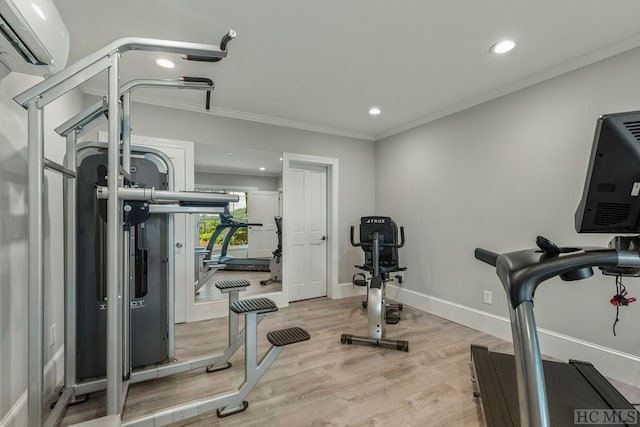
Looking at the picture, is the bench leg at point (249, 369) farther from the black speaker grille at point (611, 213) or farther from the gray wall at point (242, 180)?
the gray wall at point (242, 180)

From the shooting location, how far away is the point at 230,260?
16.5ft

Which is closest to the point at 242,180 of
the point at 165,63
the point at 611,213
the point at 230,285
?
the point at 165,63

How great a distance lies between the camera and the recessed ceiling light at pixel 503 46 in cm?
213

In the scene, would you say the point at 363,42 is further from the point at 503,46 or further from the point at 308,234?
the point at 308,234

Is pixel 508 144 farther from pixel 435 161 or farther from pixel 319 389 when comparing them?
pixel 319 389

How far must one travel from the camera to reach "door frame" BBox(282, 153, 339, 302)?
397 cm

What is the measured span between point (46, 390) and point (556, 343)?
395 centimetres

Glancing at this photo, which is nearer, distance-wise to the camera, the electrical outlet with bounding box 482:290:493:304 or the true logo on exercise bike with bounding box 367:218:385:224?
the electrical outlet with bounding box 482:290:493:304

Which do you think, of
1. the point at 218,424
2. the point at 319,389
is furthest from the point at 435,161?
the point at 218,424

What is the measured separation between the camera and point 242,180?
5875 millimetres

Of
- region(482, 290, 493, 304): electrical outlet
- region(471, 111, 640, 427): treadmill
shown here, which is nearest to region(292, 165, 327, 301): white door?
region(482, 290, 493, 304): electrical outlet

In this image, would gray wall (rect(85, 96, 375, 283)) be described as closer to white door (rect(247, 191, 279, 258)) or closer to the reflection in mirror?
the reflection in mirror

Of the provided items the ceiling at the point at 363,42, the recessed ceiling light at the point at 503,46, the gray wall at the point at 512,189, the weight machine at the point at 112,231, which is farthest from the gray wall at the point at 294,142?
the recessed ceiling light at the point at 503,46

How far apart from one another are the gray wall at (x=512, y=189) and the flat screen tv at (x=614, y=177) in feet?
6.17
